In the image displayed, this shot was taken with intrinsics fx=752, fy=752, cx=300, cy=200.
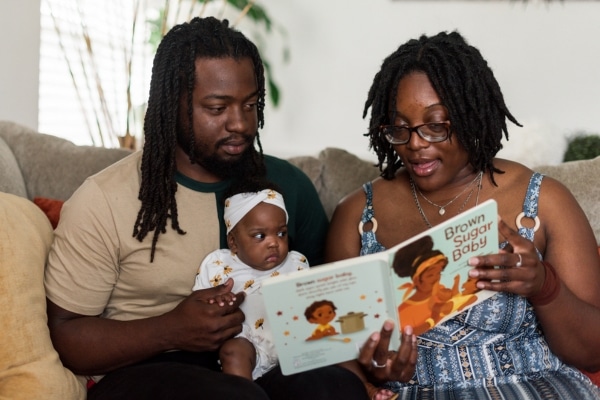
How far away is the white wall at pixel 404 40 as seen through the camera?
4012 millimetres

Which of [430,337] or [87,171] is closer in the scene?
[430,337]

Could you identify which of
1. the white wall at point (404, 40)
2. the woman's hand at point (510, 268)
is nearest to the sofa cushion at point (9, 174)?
the woman's hand at point (510, 268)

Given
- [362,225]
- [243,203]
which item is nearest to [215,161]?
[243,203]

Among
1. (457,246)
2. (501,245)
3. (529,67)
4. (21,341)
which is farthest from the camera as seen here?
(529,67)

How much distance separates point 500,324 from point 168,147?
3.00 feet

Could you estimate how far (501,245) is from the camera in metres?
1.78

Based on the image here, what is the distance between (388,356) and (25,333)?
808mm

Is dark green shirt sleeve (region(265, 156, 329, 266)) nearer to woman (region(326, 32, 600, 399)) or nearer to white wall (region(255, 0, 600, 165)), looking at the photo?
woman (region(326, 32, 600, 399))

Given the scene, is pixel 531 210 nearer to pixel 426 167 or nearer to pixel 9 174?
pixel 426 167

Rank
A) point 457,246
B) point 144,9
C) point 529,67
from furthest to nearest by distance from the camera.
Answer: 1. point 144,9
2. point 529,67
3. point 457,246

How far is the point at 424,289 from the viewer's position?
154cm

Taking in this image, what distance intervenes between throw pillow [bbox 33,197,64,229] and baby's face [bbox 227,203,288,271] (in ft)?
1.95

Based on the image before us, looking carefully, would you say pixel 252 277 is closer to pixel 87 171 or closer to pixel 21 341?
pixel 21 341

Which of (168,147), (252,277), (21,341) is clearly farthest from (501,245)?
(21,341)
